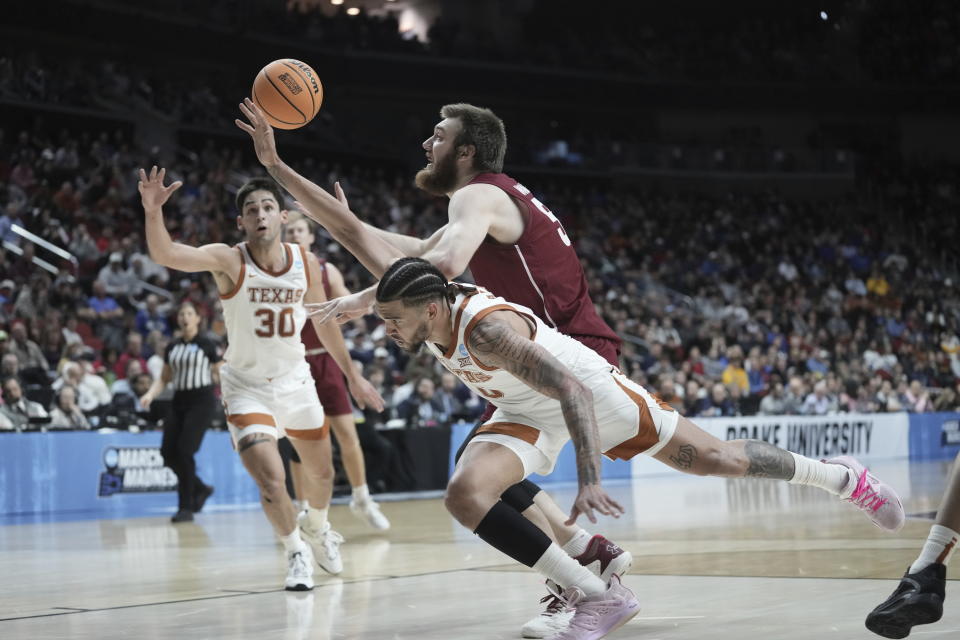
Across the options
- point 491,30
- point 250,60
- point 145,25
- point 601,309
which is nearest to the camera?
point 601,309

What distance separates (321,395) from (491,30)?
26.4m

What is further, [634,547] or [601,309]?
[601,309]

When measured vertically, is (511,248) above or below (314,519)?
above

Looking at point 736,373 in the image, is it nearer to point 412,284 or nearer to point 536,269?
point 536,269

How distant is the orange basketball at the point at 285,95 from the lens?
18.6ft

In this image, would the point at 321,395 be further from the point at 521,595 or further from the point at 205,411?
the point at 521,595

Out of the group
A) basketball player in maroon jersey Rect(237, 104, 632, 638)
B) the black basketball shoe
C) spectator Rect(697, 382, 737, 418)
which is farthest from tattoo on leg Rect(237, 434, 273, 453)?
spectator Rect(697, 382, 737, 418)

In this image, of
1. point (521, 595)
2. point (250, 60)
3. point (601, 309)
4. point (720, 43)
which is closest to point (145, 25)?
point (250, 60)

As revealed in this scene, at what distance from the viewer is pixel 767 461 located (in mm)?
4902

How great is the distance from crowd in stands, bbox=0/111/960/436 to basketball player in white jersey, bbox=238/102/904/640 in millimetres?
8724

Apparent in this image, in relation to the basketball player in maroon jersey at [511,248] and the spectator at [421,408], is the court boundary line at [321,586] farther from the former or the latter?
the spectator at [421,408]

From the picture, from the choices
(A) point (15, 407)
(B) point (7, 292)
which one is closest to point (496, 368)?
→ (A) point (15, 407)

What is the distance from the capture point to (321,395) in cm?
918

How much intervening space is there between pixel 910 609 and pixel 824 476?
1.24 meters
